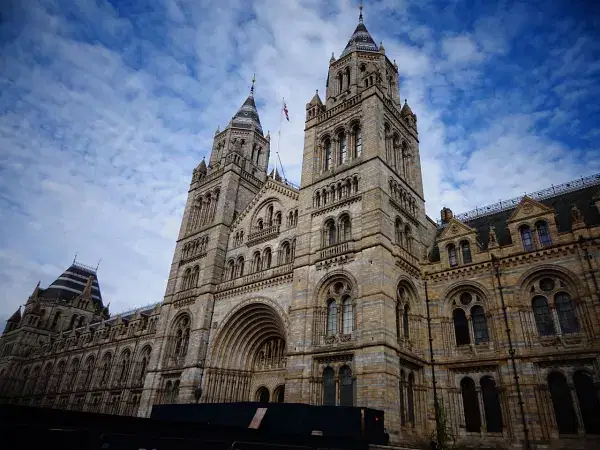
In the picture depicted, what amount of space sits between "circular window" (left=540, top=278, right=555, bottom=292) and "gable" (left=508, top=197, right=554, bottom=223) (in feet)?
13.2

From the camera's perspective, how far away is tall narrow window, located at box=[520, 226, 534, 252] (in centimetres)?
2491

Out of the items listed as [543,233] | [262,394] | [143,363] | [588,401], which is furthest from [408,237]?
[143,363]

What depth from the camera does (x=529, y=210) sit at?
25.8 m

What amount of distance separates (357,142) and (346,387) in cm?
1676

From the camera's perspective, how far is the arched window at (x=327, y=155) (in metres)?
31.0

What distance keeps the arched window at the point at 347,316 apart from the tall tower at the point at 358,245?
2.3 inches

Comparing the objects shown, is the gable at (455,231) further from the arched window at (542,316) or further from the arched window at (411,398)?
the arched window at (411,398)

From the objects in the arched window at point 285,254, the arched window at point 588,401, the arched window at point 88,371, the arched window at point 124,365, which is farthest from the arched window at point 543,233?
the arched window at point 88,371

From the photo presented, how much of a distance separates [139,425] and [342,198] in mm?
20535

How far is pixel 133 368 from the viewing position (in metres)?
46.8

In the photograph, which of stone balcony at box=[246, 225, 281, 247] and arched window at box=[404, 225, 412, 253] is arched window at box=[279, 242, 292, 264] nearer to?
stone balcony at box=[246, 225, 281, 247]

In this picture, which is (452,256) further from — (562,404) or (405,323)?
(562,404)

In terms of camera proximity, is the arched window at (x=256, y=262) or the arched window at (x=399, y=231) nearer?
the arched window at (x=399, y=231)

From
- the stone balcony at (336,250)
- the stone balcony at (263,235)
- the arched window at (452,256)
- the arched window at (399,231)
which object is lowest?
the stone balcony at (336,250)
